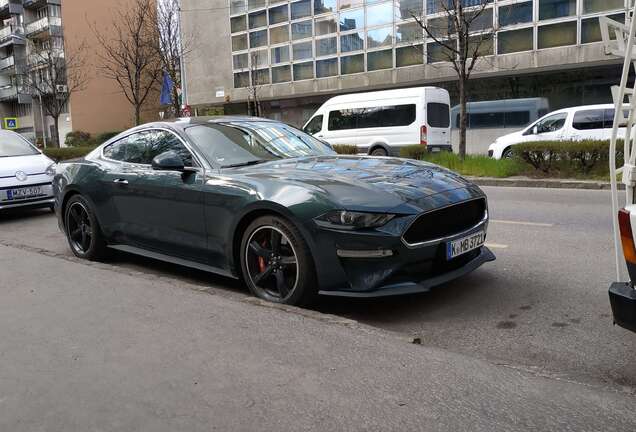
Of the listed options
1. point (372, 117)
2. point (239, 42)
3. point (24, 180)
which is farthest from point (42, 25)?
point (24, 180)

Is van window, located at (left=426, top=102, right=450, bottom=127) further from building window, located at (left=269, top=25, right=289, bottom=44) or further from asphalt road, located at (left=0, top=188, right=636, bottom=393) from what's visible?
building window, located at (left=269, top=25, right=289, bottom=44)

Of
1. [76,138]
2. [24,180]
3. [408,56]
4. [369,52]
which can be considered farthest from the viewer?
[76,138]

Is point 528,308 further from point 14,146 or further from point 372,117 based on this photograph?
point 372,117

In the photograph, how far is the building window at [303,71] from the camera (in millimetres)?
39303

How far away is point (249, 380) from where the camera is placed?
3.07 meters

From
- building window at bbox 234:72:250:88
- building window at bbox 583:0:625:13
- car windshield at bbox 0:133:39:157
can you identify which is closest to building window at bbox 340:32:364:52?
building window at bbox 234:72:250:88

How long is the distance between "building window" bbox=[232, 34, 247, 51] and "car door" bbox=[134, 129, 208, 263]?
133 feet

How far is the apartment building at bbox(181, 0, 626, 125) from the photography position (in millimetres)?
29172

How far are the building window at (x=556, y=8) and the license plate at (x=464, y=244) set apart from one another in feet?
92.1

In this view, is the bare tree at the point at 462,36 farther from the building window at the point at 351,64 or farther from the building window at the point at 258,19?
the building window at the point at 258,19

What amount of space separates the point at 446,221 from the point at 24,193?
807 cm

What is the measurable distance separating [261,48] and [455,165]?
30.2 metres

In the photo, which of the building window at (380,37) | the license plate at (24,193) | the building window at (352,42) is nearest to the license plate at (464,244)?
the license plate at (24,193)

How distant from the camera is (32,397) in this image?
9.82 feet
